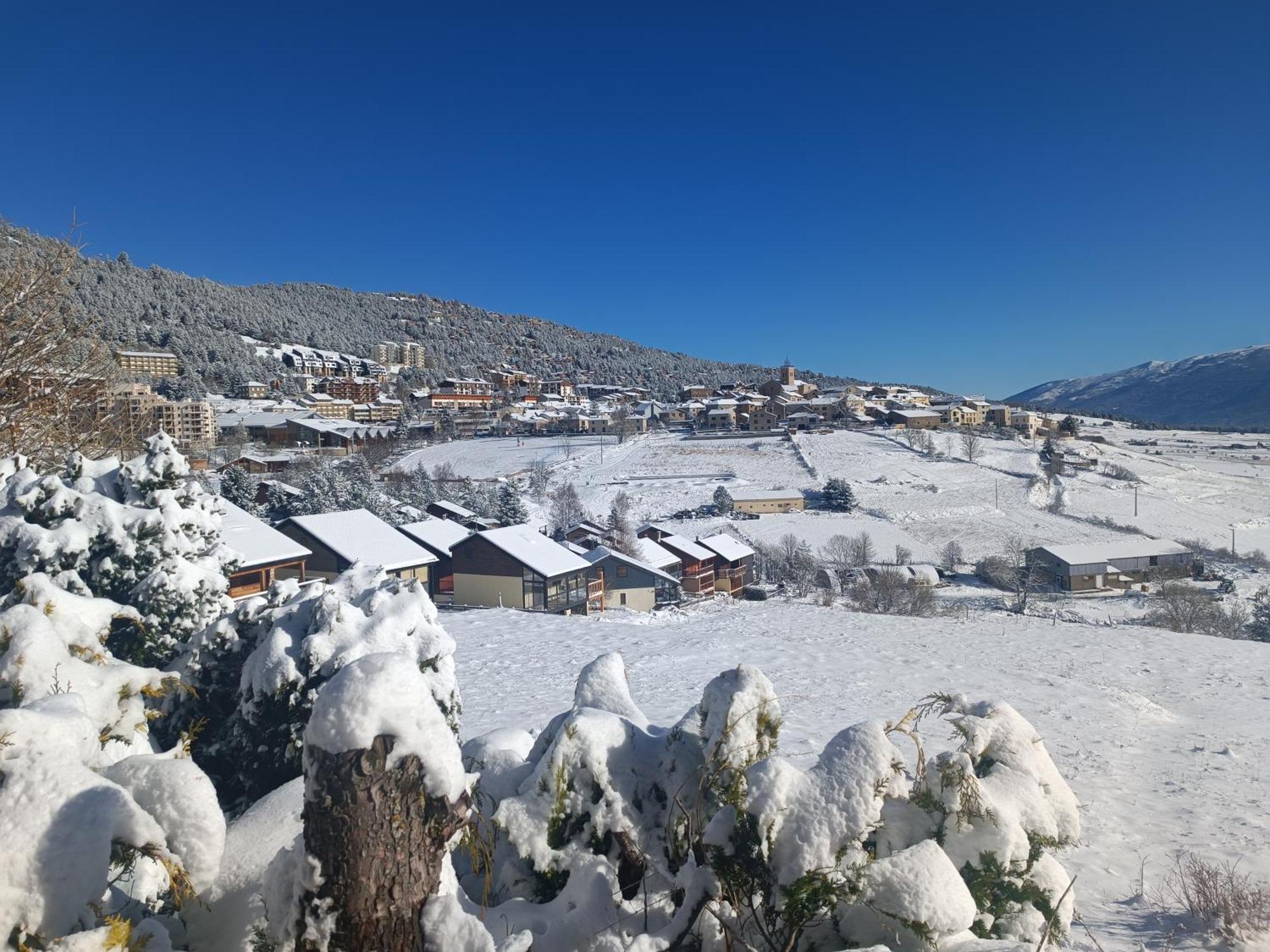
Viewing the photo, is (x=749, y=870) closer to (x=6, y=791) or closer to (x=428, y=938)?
(x=428, y=938)

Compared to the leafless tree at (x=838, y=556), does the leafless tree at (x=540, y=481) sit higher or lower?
higher

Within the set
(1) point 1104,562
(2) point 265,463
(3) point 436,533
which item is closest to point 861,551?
(1) point 1104,562

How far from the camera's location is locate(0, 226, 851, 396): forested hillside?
10006cm

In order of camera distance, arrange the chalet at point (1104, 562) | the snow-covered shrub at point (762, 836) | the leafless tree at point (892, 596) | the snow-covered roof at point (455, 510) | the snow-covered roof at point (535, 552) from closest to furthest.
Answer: the snow-covered shrub at point (762, 836), the snow-covered roof at point (535, 552), the leafless tree at point (892, 596), the chalet at point (1104, 562), the snow-covered roof at point (455, 510)

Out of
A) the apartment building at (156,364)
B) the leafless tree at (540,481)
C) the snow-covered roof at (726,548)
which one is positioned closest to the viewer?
the snow-covered roof at (726,548)

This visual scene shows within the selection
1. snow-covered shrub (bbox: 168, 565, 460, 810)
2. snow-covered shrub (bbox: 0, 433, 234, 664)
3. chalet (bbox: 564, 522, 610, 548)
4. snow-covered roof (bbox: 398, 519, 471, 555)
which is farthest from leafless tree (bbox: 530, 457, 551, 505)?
snow-covered shrub (bbox: 168, 565, 460, 810)

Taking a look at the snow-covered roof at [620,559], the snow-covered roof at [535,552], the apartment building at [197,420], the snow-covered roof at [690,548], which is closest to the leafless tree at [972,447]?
the snow-covered roof at [690,548]

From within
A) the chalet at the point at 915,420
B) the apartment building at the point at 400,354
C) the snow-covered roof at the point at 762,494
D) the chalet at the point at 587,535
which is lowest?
the chalet at the point at 587,535

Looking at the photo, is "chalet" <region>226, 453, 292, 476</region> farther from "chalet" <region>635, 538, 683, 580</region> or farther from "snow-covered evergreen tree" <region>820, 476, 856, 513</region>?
"snow-covered evergreen tree" <region>820, 476, 856, 513</region>

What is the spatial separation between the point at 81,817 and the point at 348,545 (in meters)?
23.0

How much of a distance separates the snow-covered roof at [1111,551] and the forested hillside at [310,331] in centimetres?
8313

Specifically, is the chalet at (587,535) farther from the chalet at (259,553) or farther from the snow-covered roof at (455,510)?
the chalet at (259,553)

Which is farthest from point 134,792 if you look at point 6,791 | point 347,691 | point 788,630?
point 788,630

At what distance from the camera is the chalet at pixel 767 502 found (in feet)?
163
